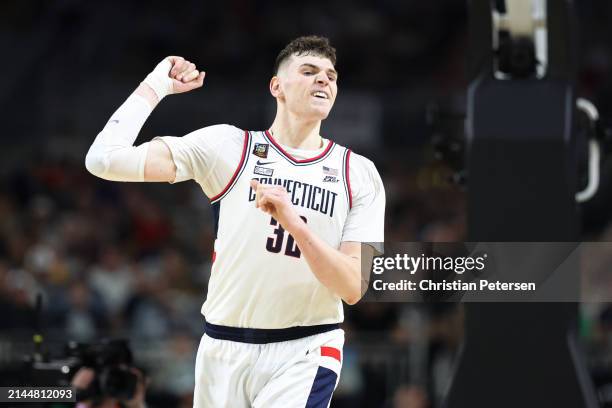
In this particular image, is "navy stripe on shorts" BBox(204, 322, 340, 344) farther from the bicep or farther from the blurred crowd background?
the blurred crowd background

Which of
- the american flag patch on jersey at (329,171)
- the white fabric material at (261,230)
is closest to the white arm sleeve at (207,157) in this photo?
the white fabric material at (261,230)

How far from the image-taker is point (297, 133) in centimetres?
569

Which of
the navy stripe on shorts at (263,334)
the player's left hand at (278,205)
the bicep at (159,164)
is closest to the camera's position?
the player's left hand at (278,205)

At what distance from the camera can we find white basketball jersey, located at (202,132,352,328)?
5.48m

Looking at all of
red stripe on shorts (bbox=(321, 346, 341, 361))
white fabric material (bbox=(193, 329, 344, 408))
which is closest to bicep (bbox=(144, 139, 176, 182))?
white fabric material (bbox=(193, 329, 344, 408))

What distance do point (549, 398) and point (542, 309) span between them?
0.43m

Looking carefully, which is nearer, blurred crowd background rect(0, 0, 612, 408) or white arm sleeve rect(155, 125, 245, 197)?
white arm sleeve rect(155, 125, 245, 197)

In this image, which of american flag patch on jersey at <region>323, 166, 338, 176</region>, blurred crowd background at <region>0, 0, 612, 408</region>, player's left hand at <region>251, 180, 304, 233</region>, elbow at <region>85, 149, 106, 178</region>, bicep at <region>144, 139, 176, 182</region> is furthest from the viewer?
blurred crowd background at <region>0, 0, 612, 408</region>

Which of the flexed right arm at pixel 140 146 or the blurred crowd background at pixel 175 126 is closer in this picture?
the flexed right arm at pixel 140 146

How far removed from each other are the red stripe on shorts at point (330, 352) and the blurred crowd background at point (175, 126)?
6.31 m

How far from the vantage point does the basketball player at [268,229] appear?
215 inches

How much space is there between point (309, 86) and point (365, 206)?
0.67 metres

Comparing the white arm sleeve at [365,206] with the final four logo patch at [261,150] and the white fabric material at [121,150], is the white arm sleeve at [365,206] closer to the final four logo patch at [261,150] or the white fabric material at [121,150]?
the final four logo patch at [261,150]

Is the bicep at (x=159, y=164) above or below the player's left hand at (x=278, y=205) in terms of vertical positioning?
above
